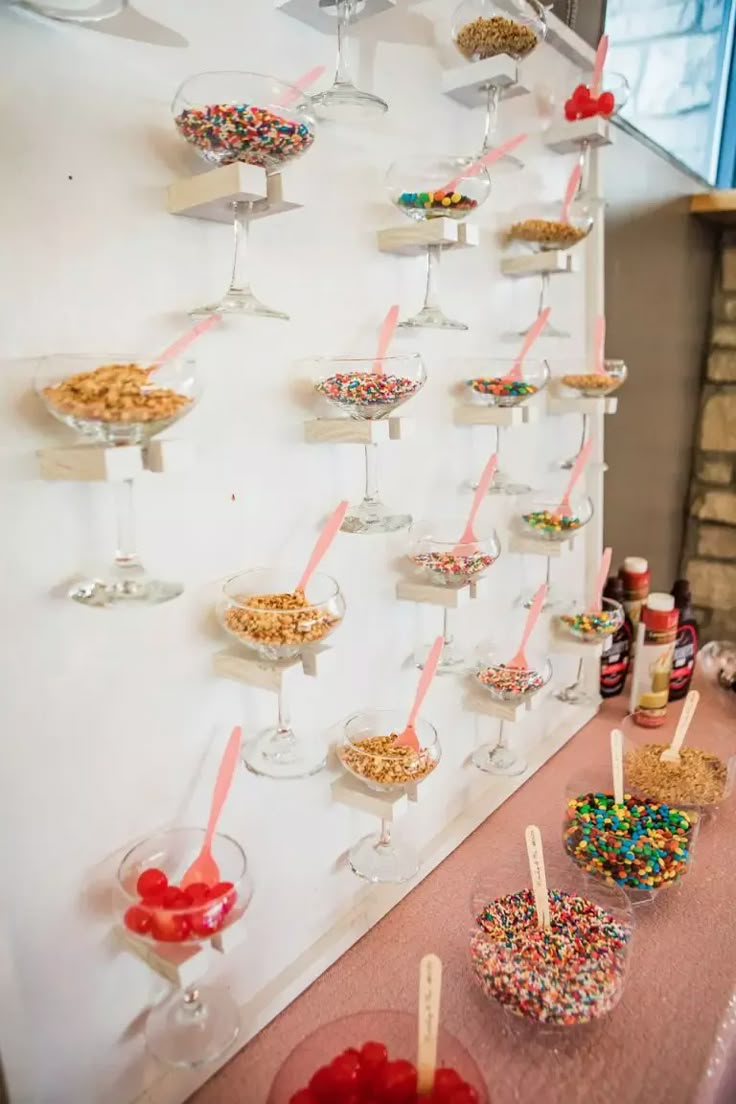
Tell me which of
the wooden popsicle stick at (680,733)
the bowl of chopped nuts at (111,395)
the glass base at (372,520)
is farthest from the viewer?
the wooden popsicle stick at (680,733)

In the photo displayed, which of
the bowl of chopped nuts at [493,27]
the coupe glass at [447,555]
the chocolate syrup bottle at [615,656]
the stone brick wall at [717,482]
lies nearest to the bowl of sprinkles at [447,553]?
the coupe glass at [447,555]

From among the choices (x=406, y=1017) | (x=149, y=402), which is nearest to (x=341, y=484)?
(x=149, y=402)

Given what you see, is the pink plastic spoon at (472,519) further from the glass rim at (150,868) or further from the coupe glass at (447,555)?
→ the glass rim at (150,868)

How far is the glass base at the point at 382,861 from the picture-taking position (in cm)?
113

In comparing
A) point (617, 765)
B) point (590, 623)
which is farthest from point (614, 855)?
point (590, 623)

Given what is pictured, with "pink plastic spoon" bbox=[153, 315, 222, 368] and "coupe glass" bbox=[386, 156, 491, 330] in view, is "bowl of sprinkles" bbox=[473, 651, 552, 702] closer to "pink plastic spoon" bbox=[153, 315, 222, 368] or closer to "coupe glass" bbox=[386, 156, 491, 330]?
"coupe glass" bbox=[386, 156, 491, 330]

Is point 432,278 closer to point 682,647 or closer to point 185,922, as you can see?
point 185,922

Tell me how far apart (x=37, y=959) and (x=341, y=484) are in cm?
64

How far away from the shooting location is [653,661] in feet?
5.89

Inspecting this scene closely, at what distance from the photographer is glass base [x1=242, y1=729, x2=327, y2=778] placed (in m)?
0.97

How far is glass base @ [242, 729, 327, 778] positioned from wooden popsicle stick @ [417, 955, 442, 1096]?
26cm

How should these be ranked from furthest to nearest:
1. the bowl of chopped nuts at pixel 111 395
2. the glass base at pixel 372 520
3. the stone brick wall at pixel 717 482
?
the stone brick wall at pixel 717 482
the glass base at pixel 372 520
the bowl of chopped nuts at pixel 111 395

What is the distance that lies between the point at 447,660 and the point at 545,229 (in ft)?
2.42

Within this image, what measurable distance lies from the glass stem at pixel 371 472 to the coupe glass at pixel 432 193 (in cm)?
18
